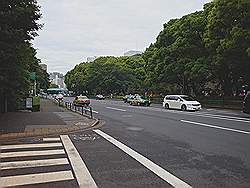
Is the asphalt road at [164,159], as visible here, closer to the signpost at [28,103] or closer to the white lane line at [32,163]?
the white lane line at [32,163]

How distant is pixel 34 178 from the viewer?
6184 millimetres

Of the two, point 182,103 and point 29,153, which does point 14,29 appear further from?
point 182,103

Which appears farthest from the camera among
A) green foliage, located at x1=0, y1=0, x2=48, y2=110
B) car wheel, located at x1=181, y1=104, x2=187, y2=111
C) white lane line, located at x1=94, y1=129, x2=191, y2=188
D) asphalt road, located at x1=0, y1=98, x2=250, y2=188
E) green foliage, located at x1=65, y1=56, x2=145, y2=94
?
green foliage, located at x1=65, y1=56, x2=145, y2=94

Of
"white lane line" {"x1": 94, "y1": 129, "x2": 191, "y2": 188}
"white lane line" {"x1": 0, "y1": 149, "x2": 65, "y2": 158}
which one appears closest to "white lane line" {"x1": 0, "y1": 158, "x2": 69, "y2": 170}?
"white lane line" {"x1": 0, "y1": 149, "x2": 65, "y2": 158}

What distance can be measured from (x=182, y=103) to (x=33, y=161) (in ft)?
78.4

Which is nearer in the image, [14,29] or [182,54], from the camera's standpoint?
[14,29]

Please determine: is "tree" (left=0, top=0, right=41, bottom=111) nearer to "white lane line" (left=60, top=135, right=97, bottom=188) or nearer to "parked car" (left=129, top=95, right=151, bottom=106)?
"white lane line" (left=60, top=135, right=97, bottom=188)

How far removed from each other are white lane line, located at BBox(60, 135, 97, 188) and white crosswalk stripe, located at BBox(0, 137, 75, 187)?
140mm

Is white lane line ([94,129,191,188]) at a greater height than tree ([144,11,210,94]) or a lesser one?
lesser

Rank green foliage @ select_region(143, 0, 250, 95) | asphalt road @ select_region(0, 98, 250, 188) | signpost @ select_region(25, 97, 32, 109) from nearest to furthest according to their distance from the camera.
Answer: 1. asphalt road @ select_region(0, 98, 250, 188)
2. signpost @ select_region(25, 97, 32, 109)
3. green foliage @ select_region(143, 0, 250, 95)

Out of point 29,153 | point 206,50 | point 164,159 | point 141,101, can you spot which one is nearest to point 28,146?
point 29,153

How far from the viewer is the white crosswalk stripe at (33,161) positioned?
6102mm

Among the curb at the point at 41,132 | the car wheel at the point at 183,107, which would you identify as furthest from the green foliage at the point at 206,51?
the curb at the point at 41,132

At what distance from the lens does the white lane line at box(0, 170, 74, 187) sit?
5.85 metres
